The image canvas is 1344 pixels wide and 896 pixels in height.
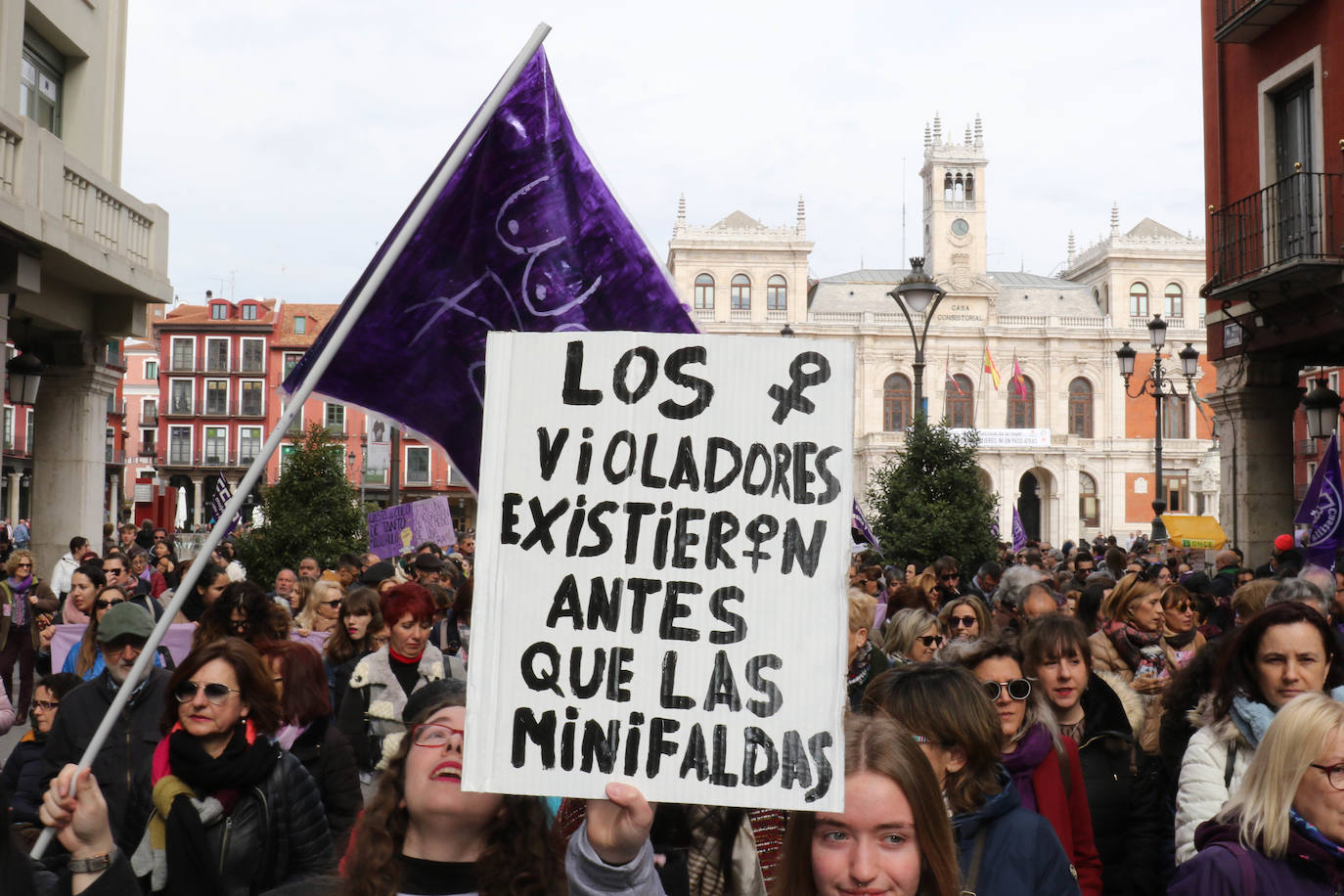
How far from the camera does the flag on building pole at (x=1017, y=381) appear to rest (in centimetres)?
6074

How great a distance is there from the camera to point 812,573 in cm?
213

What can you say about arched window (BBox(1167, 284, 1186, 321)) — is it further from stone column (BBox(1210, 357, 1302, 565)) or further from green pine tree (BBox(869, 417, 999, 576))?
stone column (BBox(1210, 357, 1302, 565))

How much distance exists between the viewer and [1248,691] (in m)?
3.65

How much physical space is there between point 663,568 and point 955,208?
70.0 meters

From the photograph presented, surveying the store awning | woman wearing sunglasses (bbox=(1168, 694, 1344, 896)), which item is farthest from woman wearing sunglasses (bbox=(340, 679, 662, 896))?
the store awning

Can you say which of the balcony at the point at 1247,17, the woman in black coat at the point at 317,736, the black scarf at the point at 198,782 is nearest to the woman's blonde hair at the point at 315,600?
the woman in black coat at the point at 317,736

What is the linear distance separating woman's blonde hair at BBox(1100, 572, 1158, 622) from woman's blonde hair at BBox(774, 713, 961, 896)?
417 cm

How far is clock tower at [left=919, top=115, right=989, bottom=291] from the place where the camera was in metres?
68.2

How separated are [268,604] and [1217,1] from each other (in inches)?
477

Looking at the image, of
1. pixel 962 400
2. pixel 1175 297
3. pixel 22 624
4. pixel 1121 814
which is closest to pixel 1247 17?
pixel 1121 814

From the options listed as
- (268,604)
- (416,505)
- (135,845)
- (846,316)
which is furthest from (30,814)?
(846,316)

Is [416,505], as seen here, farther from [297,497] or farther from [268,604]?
[268,604]

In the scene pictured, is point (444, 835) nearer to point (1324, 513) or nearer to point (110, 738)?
point (110, 738)

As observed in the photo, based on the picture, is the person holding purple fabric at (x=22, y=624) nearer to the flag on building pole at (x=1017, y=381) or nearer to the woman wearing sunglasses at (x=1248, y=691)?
the woman wearing sunglasses at (x=1248, y=691)
